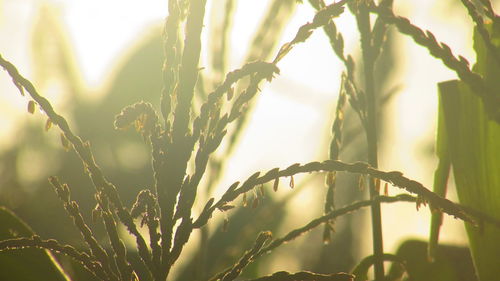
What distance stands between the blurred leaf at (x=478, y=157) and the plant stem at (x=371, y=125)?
7.1 inches

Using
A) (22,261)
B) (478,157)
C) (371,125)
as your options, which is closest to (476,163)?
(478,157)

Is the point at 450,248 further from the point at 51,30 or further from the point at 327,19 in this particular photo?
the point at 51,30

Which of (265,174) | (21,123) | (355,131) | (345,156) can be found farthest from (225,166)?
(21,123)

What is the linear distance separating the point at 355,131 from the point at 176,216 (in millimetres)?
835

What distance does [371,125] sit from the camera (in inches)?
44.5

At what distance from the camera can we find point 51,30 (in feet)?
9.76

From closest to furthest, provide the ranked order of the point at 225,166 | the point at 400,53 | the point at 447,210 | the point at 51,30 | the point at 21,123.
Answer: the point at 447,210 < the point at 225,166 < the point at 51,30 < the point at 21,123 < the point at 400,53

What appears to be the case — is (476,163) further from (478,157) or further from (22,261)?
(22,261)

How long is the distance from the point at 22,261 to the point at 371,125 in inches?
24.0

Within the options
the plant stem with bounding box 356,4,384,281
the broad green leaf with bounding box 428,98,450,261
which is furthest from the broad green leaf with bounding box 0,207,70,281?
the broad green leaf with bounding box 428,98,450,261

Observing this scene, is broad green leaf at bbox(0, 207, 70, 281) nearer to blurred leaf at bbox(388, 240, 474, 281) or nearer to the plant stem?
the plant stem

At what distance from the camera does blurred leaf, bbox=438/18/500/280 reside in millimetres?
1195

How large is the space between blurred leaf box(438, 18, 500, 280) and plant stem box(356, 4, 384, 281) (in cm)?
18

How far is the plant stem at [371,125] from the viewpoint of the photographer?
42.3 inches
